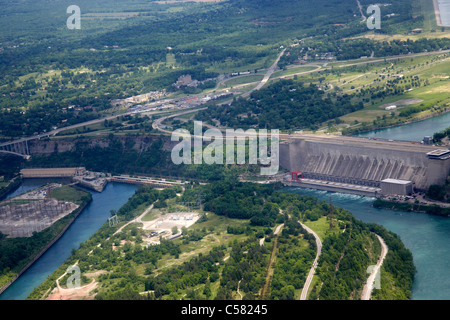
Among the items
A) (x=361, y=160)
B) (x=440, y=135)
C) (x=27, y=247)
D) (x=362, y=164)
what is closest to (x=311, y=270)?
(x=27, y=247)

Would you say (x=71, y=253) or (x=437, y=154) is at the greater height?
(x=437, y=154)

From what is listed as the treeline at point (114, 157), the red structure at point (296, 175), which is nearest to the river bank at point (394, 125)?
the red structure at point (296, 175)

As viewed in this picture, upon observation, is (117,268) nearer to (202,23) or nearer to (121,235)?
(121,235)

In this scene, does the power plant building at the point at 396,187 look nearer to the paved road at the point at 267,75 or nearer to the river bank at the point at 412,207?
the river bank at the point at 412,207

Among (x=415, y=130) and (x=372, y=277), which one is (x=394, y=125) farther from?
(x=372, y=277)

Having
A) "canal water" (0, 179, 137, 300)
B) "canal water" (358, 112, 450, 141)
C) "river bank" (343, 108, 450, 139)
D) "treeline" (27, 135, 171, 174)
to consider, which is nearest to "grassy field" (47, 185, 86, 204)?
"canal water" (0, 179, 137, 300)

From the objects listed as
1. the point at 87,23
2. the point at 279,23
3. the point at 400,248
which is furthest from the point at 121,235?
the point at 87,23
